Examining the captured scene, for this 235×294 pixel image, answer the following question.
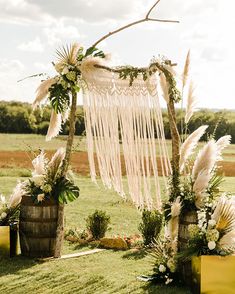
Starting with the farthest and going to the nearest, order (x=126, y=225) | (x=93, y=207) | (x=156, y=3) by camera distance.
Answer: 1. (x=93, y=207)
2. (x=126, y=225)
3. (x=156, y=3)

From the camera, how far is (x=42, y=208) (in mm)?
8500

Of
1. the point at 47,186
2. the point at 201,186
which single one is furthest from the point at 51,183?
the point at 201,186

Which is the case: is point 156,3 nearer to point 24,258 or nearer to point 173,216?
point 173,216

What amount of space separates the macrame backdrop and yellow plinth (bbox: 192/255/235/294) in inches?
60.2

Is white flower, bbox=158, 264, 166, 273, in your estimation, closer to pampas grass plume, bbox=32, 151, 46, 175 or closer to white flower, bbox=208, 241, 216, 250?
white flower, bbox=208, 241, 216, 250

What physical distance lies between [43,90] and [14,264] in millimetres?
2447

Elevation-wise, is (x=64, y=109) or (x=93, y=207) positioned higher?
(x=64, y=109)

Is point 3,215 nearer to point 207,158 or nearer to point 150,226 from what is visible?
point 150,226

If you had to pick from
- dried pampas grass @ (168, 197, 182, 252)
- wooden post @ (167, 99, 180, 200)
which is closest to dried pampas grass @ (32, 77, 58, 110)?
wooden post @ (167, 99, 180, 200)

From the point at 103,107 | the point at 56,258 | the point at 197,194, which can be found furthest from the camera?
the point at 56,258

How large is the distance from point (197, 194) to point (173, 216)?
396 millimetres

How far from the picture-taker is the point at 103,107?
8.06 meters

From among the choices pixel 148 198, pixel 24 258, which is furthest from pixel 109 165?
pixel 24 258

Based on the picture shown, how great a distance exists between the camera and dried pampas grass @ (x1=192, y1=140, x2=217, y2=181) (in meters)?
6.74
